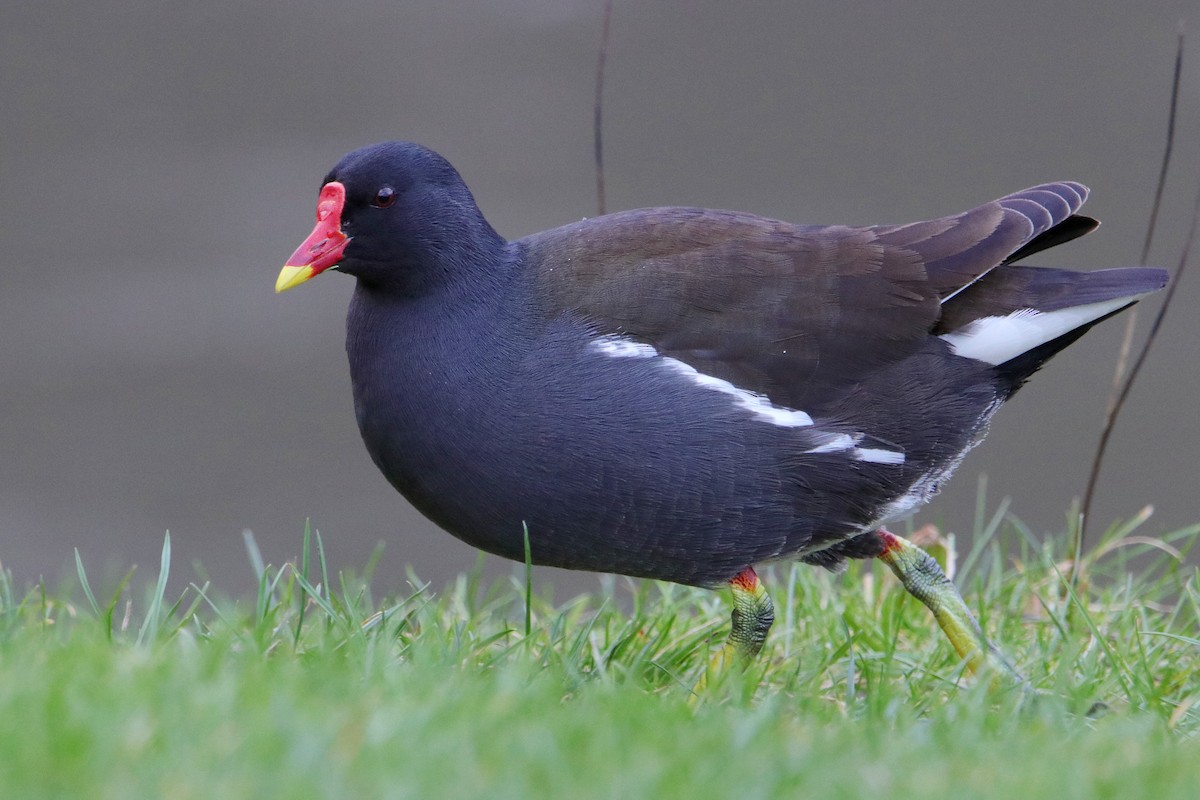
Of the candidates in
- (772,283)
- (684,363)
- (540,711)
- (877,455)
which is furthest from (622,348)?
(540,711)

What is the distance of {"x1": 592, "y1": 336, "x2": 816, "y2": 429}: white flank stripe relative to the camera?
3311 mm

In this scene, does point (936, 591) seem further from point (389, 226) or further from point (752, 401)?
point (389, 226)

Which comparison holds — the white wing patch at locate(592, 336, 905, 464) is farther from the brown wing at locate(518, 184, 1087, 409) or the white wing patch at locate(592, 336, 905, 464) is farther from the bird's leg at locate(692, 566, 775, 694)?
the bird's leg at locate(692, 566, 775, 694)

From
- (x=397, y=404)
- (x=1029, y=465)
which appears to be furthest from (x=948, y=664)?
(x=1029, y=465)

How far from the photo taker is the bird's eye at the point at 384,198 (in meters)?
3.47

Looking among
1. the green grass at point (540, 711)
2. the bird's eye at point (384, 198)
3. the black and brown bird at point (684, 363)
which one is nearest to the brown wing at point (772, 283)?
the black and brown bird at point (684, 363)

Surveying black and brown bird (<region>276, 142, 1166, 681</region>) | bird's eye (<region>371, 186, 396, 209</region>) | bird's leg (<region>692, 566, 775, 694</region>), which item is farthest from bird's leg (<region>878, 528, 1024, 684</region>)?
bird's eye (<region>371, 186, 396, 209</region>)

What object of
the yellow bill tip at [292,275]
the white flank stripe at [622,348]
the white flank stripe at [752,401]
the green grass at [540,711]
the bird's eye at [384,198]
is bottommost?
the green grass at [540,711]

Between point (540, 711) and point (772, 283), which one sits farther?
point (772, 283)

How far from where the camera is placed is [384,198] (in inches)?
137

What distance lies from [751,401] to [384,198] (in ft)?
3.17

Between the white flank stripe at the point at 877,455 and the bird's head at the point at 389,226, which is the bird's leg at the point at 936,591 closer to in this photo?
the white flank stripe at the point at 877,455

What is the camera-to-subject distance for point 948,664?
3.60 m

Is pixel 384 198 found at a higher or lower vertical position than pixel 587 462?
higher
